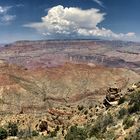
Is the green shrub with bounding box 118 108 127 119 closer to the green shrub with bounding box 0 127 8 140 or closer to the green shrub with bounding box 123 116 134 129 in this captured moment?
the green shrub with bounding box 123 116 134 129

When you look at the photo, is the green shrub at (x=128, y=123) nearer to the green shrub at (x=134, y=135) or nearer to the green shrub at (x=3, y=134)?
the green shrub at (x=134, y=135)

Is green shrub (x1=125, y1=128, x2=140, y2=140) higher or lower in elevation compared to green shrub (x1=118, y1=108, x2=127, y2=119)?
higher

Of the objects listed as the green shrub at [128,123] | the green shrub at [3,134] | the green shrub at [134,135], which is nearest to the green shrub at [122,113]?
the green shrub at [128,123]

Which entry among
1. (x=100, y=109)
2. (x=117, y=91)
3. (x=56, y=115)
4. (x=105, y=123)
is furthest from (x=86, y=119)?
(x=105, y=123)

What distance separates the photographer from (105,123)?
5075 centimetres

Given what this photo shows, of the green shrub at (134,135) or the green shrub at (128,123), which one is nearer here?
the green shrub at (134,135)

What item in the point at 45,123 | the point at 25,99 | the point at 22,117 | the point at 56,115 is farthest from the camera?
the point at 25,99

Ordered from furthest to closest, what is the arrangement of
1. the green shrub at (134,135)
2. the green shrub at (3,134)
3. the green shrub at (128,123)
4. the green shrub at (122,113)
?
the green shrub at (3,134), the green shrub at (122,113), the green shrub at (128,123), the green shrub at (134,135)

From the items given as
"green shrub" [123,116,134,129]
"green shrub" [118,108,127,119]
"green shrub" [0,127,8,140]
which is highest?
"green shrub" [123,116,134,129]

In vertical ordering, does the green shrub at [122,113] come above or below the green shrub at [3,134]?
above

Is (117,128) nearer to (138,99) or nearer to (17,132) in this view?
(138,99)

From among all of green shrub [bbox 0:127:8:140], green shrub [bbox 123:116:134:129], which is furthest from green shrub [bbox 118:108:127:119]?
green shrub [bbox 0:127:8:140]

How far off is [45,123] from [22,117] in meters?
23.8

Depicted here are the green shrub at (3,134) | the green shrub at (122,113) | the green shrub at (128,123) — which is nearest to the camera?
the green shrub at (128,123)
